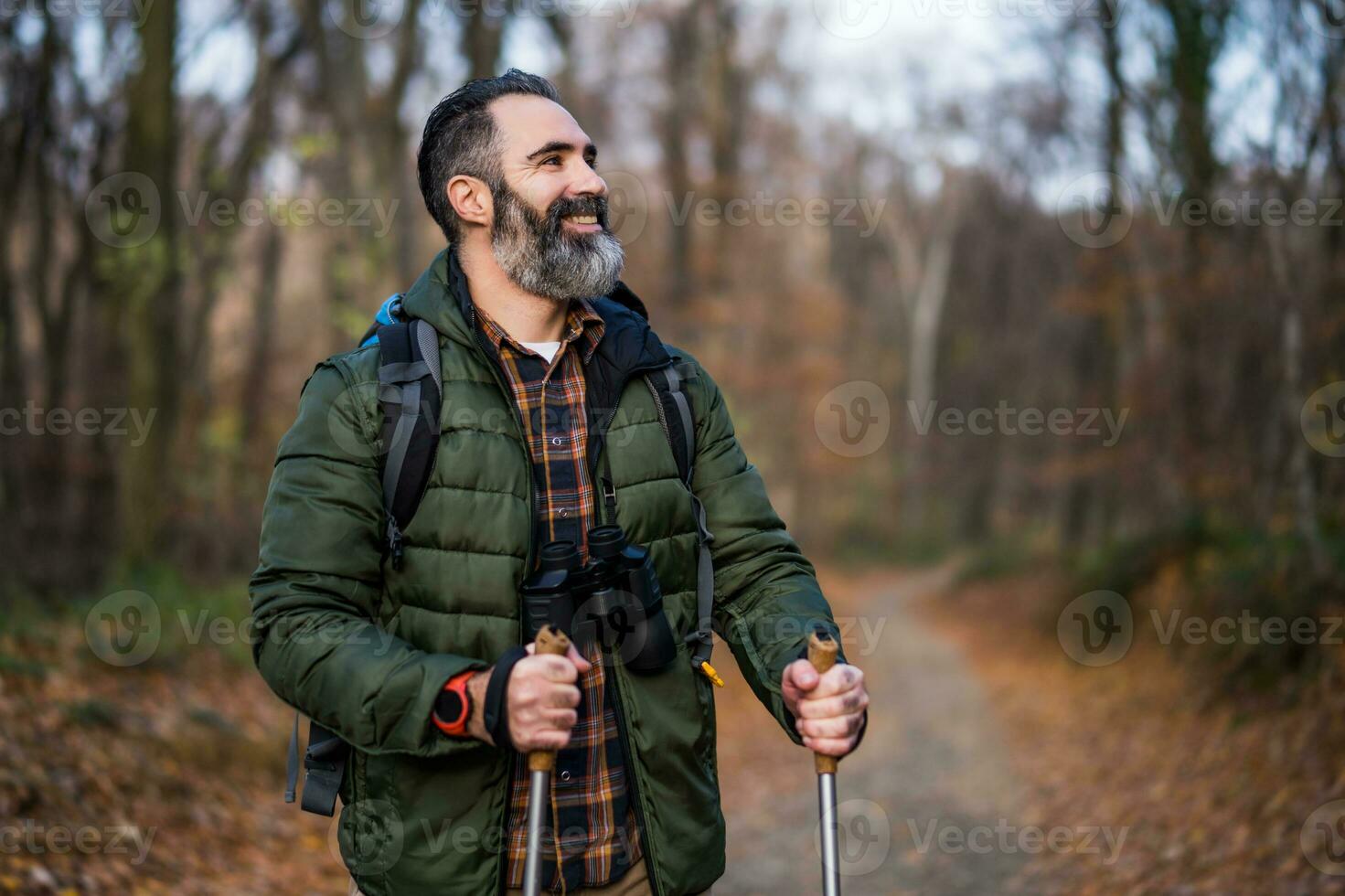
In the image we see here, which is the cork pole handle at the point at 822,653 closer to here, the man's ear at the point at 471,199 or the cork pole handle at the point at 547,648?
the cork pole handle at the point at 547,648

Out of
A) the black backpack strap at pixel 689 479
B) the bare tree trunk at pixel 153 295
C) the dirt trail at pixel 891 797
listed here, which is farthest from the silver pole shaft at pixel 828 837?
the bare tree trunk at pixel 153 295

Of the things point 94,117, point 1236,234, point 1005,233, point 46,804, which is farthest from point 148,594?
point 1005,233

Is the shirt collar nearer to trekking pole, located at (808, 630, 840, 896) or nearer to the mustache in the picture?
the mustache

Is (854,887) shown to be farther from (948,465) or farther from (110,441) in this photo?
(948,465)

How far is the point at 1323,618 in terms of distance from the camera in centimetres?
755

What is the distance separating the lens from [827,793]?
2.43 metres

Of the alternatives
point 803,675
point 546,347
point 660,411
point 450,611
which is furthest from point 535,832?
point 546,347

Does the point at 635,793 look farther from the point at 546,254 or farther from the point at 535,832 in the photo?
the point at 546,254

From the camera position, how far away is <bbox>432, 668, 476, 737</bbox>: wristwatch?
6.95 feet

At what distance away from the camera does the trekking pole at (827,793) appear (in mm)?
2297

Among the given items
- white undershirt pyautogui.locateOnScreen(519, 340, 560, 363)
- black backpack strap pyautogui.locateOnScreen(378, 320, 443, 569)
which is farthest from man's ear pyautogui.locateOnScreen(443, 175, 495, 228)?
black backpack strap pyautogui.locateOnScreen(378, 320, 443, 569)

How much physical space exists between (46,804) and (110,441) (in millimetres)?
5783

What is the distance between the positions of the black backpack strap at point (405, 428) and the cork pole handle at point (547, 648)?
410 millimetres

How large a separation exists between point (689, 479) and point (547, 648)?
0.68m
